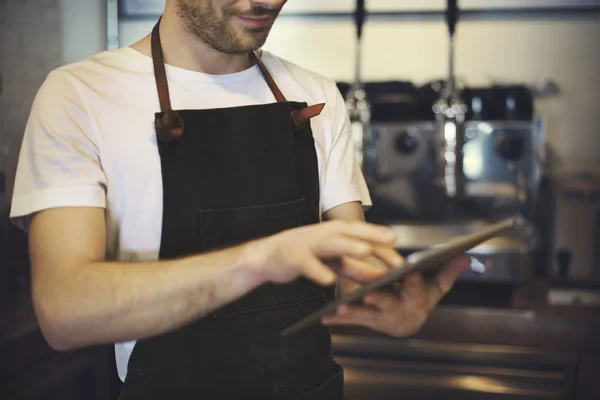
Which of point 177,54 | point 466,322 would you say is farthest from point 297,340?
point 466,322

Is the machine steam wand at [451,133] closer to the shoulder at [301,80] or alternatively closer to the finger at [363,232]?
the shoulder at [301,80]

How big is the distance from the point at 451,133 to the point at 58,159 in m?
1.74

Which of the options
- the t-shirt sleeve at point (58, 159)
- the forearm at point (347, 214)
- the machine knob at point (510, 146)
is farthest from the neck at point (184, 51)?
the machine knob at point (510, 146)

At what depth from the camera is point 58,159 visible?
116 cm

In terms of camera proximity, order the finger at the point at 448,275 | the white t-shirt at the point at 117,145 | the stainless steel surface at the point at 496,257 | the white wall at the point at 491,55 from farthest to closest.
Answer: the white wall at the point at 491,55, the stainless steel surface at the point at 496,257, the white t-shirt at the point at 117,145, the finger at the point at 448,275

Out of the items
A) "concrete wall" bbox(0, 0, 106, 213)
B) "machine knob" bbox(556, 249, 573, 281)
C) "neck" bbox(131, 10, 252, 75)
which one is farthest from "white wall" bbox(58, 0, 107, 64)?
"machine knob" bbox(556, 249, 573, 281)

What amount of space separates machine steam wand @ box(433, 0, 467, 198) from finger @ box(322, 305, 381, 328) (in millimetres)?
1662

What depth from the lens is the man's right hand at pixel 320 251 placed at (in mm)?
872

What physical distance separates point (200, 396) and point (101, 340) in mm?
323

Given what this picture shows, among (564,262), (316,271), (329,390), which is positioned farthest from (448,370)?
(316,271)

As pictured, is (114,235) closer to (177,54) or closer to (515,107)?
(177,54)

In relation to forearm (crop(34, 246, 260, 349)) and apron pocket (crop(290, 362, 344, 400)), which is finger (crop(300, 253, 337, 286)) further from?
apron pocket (crop(290, 362, 344, 400))

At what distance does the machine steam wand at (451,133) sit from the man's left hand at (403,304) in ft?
5.20

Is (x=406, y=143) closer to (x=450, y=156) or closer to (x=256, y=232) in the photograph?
(x=450, y=156)
